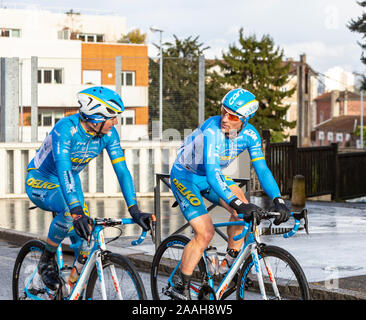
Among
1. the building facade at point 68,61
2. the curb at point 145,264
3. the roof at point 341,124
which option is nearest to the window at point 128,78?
the building facade at point 68,61

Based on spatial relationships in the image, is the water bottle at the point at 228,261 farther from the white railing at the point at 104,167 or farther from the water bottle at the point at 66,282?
the white railing at the point at 104,167

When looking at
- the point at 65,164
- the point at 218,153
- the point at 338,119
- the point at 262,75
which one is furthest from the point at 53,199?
the point at 338,119

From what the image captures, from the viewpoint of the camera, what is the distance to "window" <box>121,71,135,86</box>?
52.8 ft

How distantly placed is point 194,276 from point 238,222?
0.53 metres

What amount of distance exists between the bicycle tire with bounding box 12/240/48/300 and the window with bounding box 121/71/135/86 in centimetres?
1027

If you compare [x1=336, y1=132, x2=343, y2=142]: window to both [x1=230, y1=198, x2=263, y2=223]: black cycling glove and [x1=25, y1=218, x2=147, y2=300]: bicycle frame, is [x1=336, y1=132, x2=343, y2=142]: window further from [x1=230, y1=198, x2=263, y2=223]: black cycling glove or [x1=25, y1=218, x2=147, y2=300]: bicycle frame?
[x1=25, y1=218, x2=147, y2=300]: bicycle frame

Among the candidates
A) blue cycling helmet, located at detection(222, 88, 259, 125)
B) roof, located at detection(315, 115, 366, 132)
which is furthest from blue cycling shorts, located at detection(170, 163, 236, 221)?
roof, located at detection(315, 115, 366, 132)

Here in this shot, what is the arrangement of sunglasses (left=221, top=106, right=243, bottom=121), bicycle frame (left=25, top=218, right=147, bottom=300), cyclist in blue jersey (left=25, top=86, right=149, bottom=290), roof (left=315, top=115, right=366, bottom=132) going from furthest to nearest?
roof (left=315, top=115, right=366, bottom=132) < sunglasses (left=221, top=106, right=243, bottom=121) < cyclist in blue jersey (left=25, top=86, right=149, bottom=290) < bicycle frame (left=25, top=218, right=147, bottom=300)

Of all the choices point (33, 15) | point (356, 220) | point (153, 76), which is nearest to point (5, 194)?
point (153, 76)

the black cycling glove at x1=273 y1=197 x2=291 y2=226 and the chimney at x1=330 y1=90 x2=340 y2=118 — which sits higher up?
the chimney at x1=330 y1=90 x2=340 y2=118

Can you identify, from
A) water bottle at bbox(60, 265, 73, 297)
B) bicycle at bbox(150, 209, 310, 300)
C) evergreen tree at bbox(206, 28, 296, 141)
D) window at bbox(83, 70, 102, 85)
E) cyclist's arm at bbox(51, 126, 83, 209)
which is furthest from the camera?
evergreen tree at bbox(206, 28, 296, 141)

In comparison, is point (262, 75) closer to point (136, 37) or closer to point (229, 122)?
point (136, 37)

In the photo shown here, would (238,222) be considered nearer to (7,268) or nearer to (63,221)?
(63,221)

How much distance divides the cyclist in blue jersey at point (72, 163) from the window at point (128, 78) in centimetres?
1045
